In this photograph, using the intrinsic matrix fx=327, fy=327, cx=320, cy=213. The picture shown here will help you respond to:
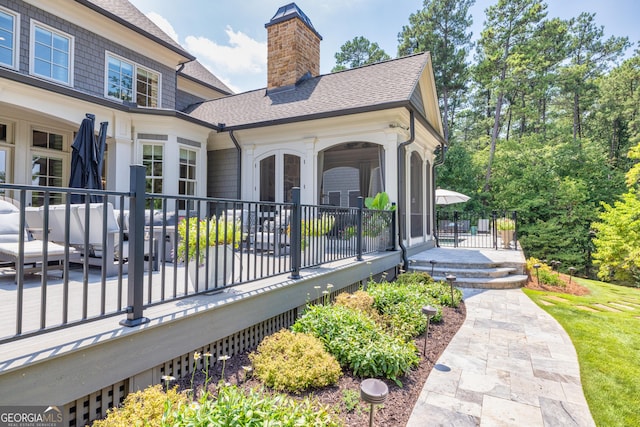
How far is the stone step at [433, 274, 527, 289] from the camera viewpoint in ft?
21.0

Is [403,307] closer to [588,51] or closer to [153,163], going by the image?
[153,163]

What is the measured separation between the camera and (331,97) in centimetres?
809

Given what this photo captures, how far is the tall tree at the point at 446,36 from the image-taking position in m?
20.7

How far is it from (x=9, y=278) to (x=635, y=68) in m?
29.3

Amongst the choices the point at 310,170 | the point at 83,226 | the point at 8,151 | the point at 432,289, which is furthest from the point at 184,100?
the point at 432,289

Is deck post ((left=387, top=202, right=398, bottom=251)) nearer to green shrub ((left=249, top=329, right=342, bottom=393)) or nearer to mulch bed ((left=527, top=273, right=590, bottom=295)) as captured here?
mulch bed ((left=527, top=273, right=590, bottom=295))

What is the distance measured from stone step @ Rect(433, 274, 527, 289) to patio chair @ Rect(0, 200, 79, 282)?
6.15 metres

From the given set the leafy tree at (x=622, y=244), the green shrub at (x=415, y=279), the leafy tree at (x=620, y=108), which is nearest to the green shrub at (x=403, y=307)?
the green shrub at (x=415, y=279)

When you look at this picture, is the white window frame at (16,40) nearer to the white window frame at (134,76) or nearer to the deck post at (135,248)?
the white window frame at (134,76)

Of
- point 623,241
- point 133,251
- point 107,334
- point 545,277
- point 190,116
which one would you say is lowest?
point 545,277

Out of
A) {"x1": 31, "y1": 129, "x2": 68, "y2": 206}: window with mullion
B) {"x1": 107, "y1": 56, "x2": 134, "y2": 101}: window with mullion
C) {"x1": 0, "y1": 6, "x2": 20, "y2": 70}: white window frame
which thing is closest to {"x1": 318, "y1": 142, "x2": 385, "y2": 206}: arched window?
{"x1": 107, "y1": 56, "x2": 134, "y2": 101}: window with mullion

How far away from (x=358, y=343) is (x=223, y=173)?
750 cm

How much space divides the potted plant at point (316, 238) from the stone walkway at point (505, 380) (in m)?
1.92

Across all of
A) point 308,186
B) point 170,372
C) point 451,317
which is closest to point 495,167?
point 308,186
